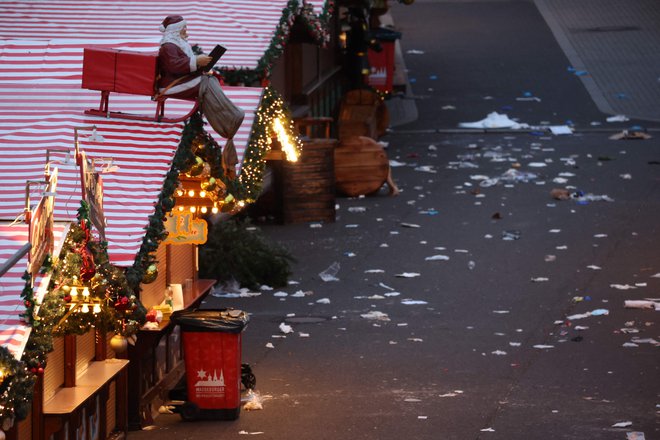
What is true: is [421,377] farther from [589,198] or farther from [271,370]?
[589,198]

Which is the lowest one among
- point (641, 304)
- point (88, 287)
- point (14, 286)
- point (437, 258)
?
point (437, 258)

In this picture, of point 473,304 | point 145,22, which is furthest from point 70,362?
point 145,22

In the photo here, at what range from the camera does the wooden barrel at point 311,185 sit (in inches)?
760

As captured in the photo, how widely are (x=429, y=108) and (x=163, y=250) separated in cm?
1938

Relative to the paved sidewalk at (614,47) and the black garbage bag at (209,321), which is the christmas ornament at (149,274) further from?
the paved sidewalk at (614,47)

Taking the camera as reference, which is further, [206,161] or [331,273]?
[331,273]

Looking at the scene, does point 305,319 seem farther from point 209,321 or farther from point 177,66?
point 177,66

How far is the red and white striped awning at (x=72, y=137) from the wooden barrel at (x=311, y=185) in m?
7.94

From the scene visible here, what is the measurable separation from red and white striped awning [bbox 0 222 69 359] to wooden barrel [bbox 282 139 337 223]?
11927 millimetres

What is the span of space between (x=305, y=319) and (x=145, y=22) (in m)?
4.09

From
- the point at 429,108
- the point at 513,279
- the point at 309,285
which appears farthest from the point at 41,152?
the point at 429,108

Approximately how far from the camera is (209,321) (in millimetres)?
10500

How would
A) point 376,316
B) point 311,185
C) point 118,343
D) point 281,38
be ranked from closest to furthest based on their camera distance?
point 118,343
point 376,316
point 281,38
point 311,185

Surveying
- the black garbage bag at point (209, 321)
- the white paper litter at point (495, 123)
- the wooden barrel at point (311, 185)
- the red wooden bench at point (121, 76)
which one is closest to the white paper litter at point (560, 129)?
the white paper litter at point (495, 123)
